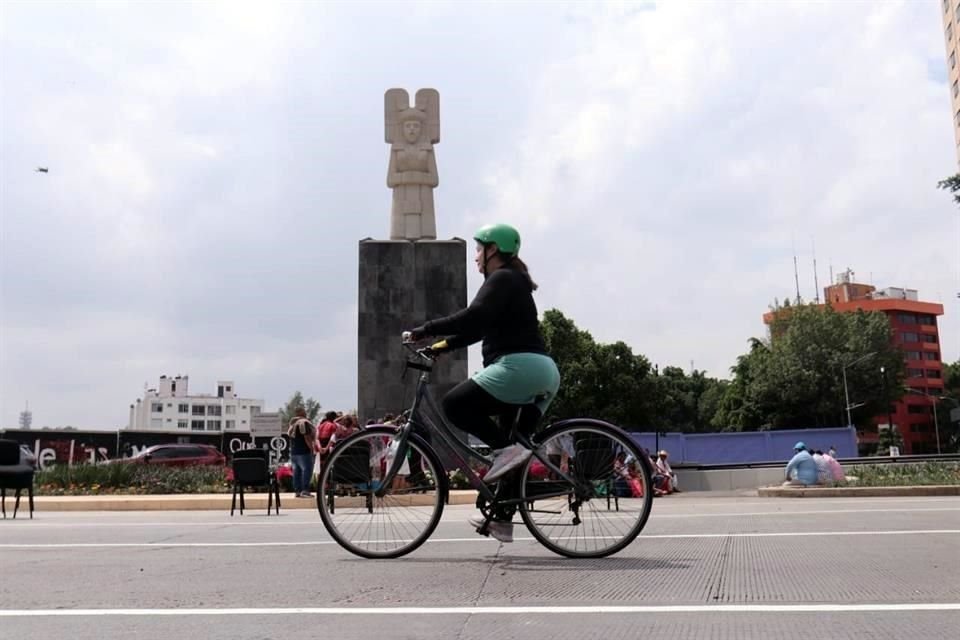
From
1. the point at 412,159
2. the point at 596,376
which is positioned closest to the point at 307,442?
the point at 412,159

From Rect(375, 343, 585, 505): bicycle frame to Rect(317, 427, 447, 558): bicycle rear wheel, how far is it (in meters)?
0.03

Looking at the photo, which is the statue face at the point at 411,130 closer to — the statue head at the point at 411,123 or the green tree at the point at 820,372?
the statue head at the point at 411,123

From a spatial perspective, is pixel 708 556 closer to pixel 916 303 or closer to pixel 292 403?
pixel 292 403

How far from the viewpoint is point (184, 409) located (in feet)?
500

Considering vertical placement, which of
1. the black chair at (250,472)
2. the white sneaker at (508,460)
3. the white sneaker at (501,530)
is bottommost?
the white sneaker at (501,530)

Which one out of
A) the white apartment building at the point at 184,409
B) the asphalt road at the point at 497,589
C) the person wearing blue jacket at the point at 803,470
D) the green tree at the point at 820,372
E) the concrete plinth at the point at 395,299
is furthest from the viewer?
the white apartment building at the point at 184,409

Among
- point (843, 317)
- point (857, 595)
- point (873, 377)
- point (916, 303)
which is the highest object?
point (916, 303)

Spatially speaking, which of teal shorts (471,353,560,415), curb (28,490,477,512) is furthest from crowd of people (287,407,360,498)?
teal shorts (471,353,560,415)

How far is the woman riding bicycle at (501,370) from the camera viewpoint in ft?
16.5

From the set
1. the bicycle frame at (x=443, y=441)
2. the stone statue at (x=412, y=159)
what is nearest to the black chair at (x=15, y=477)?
the bicycle frame at (x=443, y=441)

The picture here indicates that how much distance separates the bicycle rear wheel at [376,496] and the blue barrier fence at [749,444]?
30.6 meters

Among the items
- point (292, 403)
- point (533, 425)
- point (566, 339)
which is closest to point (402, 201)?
point (533, 425)

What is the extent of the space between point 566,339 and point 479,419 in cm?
6473

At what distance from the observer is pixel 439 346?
5207 millimetres
